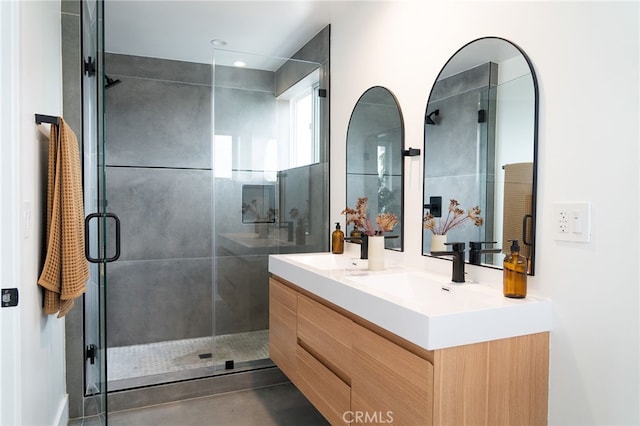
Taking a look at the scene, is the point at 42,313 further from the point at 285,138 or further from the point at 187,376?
the point at 285,138

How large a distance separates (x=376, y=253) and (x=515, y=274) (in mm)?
723

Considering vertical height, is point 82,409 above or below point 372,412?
below

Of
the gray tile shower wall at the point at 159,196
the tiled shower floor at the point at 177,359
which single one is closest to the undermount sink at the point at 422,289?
the tiled shower floor at the point at 177,359

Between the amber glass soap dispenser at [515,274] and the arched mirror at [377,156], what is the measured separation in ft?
2.55

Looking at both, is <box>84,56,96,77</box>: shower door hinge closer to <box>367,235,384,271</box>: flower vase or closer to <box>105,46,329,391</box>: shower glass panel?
<box>105,46,329,391</box>: shower glass panel

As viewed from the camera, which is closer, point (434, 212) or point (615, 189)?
point (615, 189)

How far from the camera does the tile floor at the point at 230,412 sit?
2475 millimetres

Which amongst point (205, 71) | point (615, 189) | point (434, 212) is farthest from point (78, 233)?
point (205, 71)

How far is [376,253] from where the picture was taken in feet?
6.79

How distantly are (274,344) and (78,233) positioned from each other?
1221 millimetres

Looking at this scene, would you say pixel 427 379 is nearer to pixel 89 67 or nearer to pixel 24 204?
pixel 24 204

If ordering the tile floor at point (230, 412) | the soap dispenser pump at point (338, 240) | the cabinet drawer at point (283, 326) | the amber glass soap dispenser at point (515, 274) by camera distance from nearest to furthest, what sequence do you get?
the amber glass soap dispenser at point (515, 274), the cabinet drawer at point (283, 326), the tile floor at point (230, 412), the soap dispenser pump at point (338, 240)

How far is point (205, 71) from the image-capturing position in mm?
3816

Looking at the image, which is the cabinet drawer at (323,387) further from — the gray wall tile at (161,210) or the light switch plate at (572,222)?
the gray wall tile at (161,210)
